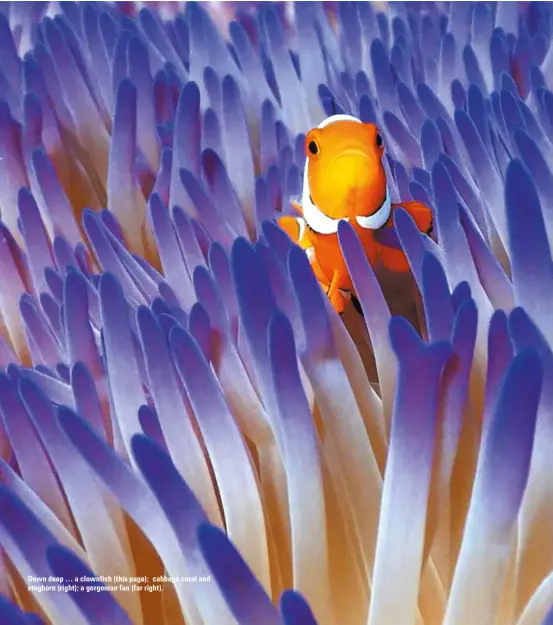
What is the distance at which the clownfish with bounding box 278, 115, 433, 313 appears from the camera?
1.98 feet

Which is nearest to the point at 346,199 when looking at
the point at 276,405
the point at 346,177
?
the point at 346,177

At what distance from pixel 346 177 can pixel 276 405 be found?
0.26 metres

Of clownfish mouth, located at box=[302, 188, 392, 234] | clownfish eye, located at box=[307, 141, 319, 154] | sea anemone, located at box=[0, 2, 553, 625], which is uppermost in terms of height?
clownfish eye, located at box=[307, 141, 319, 154]

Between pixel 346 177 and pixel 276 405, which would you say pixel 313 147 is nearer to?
pixel 346 177

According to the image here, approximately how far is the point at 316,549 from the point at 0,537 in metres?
0.17

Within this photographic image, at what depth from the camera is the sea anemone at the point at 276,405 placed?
0.37 meters

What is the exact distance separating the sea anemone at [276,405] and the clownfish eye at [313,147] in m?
0.07

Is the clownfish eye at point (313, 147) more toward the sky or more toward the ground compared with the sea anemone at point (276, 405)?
more toward the sky

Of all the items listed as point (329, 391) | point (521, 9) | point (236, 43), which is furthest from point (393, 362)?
point (521, 9)

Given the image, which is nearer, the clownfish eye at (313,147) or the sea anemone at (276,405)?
the sea anemone at (276,405)

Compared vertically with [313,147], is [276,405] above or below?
below

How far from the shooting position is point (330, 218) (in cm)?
63

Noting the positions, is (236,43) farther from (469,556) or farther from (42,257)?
(469,556)

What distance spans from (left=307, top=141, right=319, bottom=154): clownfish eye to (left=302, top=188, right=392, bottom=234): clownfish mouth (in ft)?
0.11
